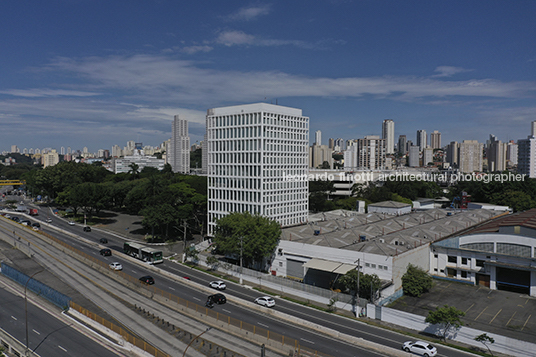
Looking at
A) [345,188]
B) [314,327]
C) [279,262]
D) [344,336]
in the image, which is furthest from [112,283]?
[345,188]

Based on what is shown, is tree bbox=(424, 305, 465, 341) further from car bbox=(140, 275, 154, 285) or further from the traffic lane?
car bbox=(140, 275, 154, 285)

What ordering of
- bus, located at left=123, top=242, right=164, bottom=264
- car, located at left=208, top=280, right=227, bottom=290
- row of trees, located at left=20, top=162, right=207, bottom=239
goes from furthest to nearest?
1. row of trees, located at left=20, top=162, right=207, bottom=239
2. bus, located at left=123, top=242, right=164, bottom=264
3. car, located at left=208, top=280, right=227, bottom=290

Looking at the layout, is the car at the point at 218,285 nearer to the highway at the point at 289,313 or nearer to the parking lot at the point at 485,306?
the highway at the point at 289,313

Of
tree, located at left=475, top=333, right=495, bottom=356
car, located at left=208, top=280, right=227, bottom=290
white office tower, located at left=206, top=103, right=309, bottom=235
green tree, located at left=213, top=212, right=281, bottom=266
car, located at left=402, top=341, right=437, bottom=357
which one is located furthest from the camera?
white office tower, located at left=206, top=103, right=309, bottom=235

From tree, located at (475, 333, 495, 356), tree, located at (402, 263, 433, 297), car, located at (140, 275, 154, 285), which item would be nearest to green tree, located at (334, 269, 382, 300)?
tree, located at (402, 263, 433, 297)

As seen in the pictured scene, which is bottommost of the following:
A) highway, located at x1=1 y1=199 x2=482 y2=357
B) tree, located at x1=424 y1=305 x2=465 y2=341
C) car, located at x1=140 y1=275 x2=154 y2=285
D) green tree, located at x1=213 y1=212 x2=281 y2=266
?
highway, located at x1=1 y1=199 x2=482 y2=357

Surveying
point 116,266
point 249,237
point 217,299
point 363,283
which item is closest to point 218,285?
point 217,299

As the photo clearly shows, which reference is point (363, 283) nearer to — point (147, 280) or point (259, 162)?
point (147, 280)

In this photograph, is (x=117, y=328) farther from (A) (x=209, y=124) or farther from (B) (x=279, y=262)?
(A) (x=209, y=124)
